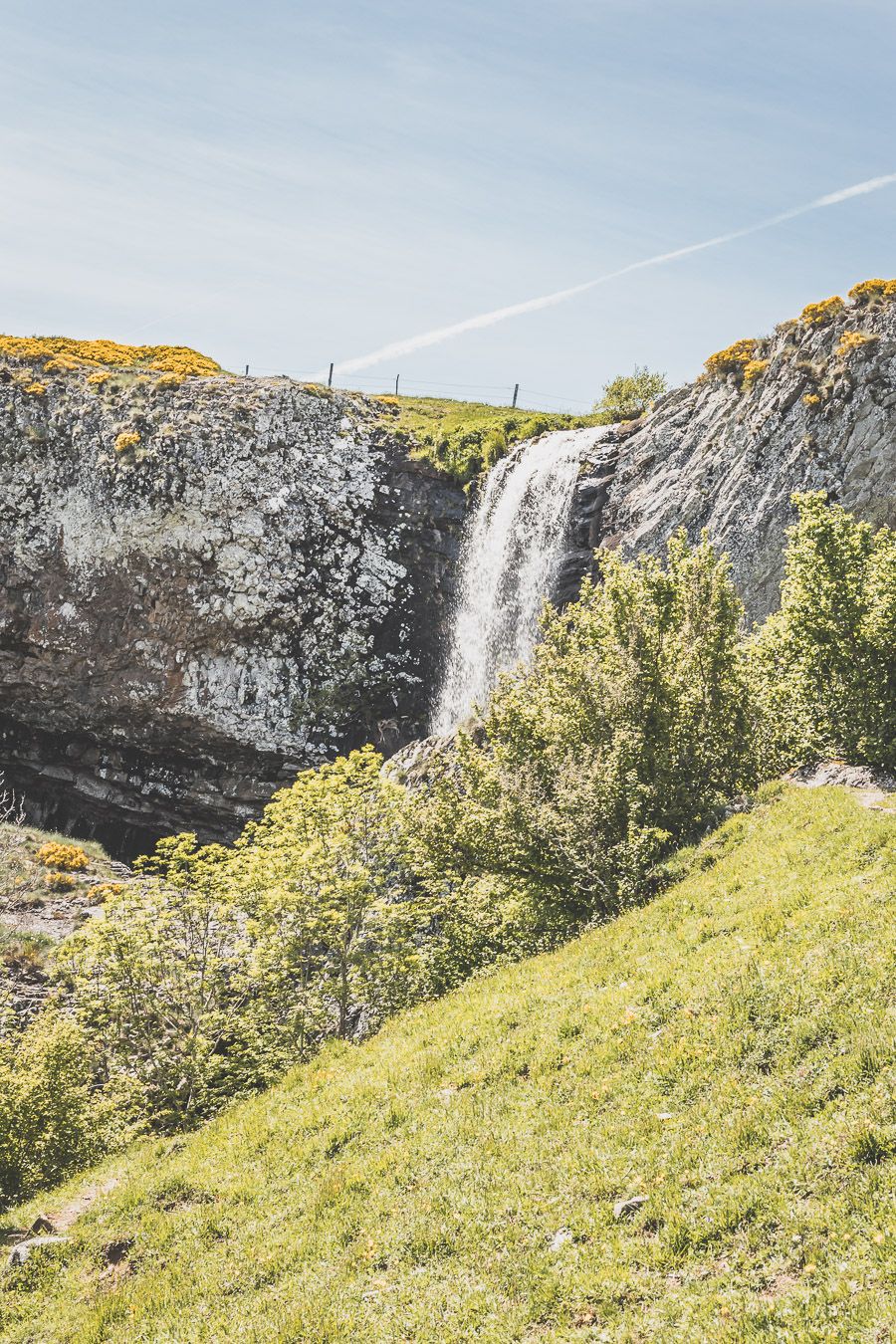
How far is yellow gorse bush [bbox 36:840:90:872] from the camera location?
41.2 m

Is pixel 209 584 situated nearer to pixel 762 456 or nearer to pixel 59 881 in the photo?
pixel 59 881

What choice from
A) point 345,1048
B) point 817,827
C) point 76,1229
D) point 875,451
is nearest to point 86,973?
point 345,1048

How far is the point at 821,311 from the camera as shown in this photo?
36219 mm

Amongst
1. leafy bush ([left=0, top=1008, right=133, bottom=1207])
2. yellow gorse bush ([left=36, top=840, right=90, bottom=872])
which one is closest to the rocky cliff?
yellow gorse bush ([left=36, top=840, right=90, bottom=872])

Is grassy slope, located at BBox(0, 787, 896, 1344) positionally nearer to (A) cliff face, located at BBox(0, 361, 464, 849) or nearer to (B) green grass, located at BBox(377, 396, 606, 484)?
(A) cliff face, located at BBox(0, 361, 464, 849)

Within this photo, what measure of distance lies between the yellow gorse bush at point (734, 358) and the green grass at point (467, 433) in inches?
450

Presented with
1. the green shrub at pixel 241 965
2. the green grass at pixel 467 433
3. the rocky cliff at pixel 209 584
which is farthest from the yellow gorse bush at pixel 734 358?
the green shrub at pixel 241 965

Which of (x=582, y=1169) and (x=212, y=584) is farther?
(x=212, y=584)

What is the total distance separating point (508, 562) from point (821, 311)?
58.7ft

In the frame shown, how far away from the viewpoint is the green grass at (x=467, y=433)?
51250 mm

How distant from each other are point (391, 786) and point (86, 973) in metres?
8.50

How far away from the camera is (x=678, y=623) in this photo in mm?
23969

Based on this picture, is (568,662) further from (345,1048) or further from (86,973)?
(86,973)

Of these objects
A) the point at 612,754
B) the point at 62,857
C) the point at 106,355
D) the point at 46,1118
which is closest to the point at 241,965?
the point at 46,1118
